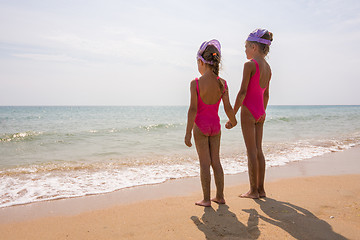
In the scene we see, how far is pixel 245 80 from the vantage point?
11.8ft

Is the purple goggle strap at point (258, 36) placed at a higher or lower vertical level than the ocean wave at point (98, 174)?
higher

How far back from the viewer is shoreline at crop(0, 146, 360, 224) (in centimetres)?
336

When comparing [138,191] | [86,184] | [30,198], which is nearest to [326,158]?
[138,191]

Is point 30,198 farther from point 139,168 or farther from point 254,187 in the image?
point 254,187

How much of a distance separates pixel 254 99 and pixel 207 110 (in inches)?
30.7

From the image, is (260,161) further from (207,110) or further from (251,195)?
(207,110)

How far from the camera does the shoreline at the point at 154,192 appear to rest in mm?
3361

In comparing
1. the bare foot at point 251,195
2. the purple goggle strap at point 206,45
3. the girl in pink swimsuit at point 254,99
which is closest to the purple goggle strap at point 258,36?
the girl in pink swimsuit at point 254,99

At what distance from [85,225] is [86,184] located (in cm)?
183

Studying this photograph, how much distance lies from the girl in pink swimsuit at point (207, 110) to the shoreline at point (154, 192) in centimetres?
93

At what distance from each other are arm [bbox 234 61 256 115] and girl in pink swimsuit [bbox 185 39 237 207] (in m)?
0.29

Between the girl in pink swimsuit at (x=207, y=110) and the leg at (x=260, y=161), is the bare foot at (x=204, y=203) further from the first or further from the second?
the leg at (x=260, y=161)

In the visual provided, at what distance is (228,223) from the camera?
2797 millimetres

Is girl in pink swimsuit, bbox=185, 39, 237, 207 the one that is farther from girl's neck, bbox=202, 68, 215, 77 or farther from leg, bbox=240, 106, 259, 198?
leg, bbox=240, 106, 259, 198
